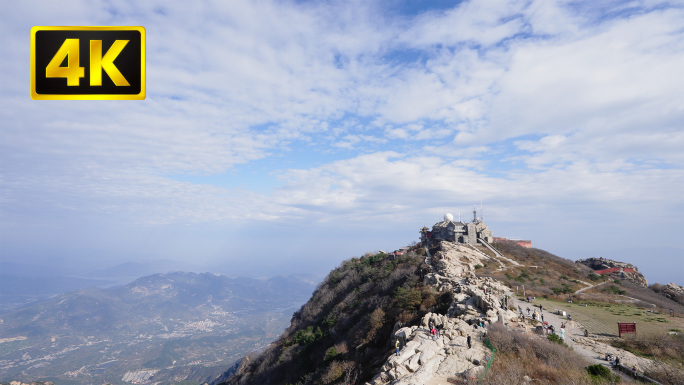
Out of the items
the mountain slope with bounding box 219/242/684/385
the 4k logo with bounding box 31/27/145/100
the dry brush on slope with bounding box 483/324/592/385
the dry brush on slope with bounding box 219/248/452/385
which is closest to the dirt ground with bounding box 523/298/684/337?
the mountain slope with bounding box 219/242/684/385

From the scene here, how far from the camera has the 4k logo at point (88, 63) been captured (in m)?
8.36

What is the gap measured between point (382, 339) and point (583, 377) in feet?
40.2

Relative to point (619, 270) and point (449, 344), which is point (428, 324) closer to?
point (449, 344)

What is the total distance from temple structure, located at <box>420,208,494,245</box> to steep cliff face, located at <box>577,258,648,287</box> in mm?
18658

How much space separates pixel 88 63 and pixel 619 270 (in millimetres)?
71739

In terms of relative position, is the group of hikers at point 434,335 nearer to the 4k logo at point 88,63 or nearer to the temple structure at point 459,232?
the 4k logo at point 88,63

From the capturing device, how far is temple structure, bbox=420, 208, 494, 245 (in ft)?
180

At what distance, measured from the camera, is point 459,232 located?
54.9 m

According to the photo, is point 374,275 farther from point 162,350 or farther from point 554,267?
point 162,350

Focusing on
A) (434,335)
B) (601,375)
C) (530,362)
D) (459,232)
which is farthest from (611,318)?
(459,232)

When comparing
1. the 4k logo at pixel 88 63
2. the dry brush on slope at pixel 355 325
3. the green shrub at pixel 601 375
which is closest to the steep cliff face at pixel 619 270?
the dry brush on slope at pixel 355 325

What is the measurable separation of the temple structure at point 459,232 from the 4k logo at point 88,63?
53.3 m

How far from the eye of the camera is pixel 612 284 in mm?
42406

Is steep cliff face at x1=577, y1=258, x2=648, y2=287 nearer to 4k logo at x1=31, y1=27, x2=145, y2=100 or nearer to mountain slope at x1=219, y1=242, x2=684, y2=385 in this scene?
mountain slope at x1=219, y1=242, x2=684, y2=385
